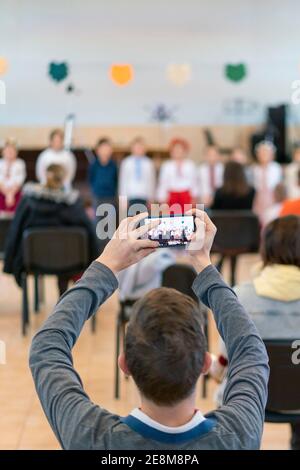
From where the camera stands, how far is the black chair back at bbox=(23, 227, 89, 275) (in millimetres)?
4789

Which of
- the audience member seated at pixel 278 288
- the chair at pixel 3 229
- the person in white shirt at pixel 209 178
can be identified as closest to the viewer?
the audience member seated at pixel 278 288

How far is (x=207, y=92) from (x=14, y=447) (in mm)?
9082

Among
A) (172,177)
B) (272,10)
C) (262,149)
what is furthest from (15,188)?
(272,10)

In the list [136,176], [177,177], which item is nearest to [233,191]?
[177,177]

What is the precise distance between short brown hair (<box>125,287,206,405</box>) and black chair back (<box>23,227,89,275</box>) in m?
3.60

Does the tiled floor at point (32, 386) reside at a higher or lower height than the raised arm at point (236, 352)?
lower

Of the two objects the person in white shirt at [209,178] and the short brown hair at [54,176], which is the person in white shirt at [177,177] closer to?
the person in white shirt at [209,178]

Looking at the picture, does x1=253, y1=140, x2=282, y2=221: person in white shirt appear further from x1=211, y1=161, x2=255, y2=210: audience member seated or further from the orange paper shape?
the orange paper shape

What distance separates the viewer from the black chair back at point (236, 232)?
5.55 metres

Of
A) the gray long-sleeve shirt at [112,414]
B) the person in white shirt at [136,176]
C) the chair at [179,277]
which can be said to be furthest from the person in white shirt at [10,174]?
the gray long-sleeve shirt at [112,414]

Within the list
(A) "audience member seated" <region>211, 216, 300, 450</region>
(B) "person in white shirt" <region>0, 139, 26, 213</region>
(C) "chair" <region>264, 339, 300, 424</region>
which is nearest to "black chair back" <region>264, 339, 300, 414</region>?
(C) "chair" <region>264, 339, 300, 424</region>

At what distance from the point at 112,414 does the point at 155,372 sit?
4.7 inches

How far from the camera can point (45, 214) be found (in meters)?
5.02

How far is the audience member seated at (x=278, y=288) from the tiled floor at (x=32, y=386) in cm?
92
